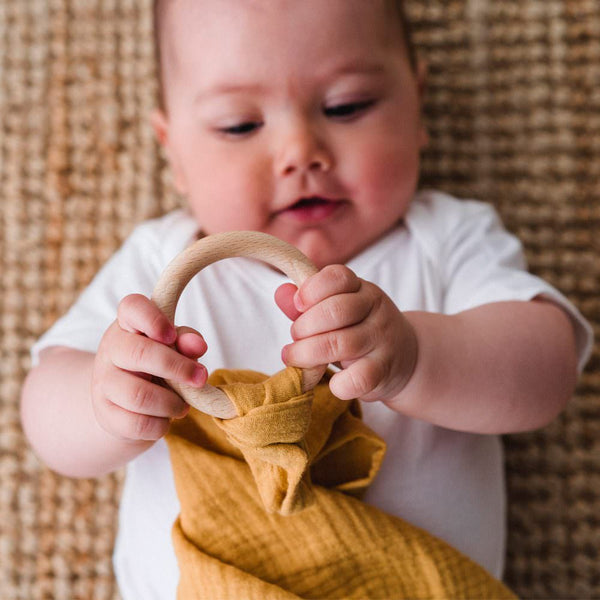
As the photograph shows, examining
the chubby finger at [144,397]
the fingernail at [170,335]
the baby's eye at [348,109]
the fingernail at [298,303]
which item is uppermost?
the baby's eye at [348,109]

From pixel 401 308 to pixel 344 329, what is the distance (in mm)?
224

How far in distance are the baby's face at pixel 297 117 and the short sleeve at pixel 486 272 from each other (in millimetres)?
86

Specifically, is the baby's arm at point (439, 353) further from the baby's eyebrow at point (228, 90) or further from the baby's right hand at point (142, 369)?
the baby's eyebrow at point (228, 90)

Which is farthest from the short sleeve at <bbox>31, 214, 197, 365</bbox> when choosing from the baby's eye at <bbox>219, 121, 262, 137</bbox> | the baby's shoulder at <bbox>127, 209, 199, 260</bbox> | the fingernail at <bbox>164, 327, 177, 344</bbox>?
the fingernail at <bbox>164, 327, 177, 344</bbox>

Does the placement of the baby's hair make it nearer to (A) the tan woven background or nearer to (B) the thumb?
(A) the tan woven background

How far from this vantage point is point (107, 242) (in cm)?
96

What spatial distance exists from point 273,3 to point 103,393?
399mm

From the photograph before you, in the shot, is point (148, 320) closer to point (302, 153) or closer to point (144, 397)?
point (144, 397)

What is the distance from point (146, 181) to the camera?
37.8 inches

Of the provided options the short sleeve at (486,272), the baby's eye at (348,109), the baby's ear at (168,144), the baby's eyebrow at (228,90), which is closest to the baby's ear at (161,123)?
the baby's ear at (168,144)

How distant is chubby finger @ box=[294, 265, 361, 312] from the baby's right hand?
0.08 m

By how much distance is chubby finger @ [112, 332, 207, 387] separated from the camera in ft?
1.64

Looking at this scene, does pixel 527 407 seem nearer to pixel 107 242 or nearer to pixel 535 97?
pixel 535 97

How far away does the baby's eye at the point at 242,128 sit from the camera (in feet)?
2.34
